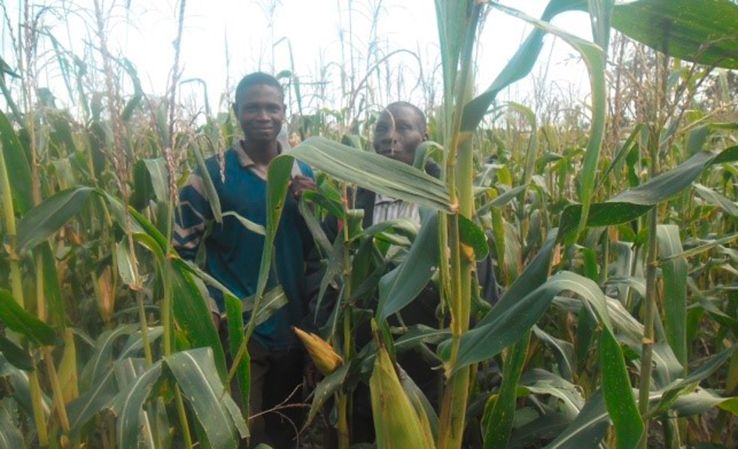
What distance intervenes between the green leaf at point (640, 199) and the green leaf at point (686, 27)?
186mm

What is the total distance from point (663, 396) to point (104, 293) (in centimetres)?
175

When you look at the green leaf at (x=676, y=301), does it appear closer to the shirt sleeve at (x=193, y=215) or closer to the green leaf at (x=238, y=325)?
the green leaf at (x=238, y=325)

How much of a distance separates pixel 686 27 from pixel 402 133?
65.3 inches

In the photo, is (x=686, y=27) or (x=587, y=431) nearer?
(x=686, y=27)

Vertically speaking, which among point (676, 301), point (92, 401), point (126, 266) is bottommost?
point (92, 401)

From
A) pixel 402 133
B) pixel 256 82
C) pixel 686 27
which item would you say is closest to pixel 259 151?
pixel 256 82

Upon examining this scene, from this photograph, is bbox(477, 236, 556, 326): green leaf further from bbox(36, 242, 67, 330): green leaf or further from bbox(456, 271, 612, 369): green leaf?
bbox(36, 242, 67, 330): green leaf

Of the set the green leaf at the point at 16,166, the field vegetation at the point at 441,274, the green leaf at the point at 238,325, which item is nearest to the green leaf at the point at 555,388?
the field vegetation at the point at 441,274

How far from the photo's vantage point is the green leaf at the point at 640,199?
125cm

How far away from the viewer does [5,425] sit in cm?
182

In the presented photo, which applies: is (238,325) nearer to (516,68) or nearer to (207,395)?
(207,395)

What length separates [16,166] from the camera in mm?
1646

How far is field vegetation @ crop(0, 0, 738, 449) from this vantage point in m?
1.17

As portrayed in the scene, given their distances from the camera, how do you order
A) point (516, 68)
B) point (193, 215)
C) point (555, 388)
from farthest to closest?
point (193, 215) < point (555, 388) < point (516, 68)
